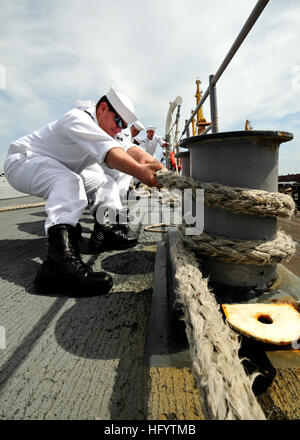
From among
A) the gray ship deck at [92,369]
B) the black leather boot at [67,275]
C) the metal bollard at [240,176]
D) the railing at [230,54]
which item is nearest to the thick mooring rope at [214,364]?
the gray ship deck at [92,369]

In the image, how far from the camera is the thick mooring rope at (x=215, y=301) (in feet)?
1.27

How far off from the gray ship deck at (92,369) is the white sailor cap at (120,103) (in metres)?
1.14

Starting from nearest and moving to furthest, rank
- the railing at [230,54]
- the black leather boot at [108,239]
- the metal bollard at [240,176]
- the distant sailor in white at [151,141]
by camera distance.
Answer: the metal bollard at [240,176]
the railing at [230,54]
the black leather boot at [108,239]
the distant sailor in white at [151,141]

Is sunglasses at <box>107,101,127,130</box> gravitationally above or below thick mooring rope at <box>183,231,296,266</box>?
above

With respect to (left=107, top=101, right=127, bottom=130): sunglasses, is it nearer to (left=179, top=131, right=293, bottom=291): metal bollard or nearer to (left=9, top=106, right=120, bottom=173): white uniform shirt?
(left=9, top=106, right=120, bottom=173): white uniform shirt

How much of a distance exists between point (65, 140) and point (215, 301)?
4.30 ft

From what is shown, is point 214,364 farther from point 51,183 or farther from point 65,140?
point 65,140

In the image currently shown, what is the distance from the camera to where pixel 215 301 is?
683mm

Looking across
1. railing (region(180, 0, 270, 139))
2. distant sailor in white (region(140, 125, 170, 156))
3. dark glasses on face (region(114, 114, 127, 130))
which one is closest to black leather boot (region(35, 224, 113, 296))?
dark glasses on face (region(114, 114, 127, 130))

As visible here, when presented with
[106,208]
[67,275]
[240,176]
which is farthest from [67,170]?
[240,176]

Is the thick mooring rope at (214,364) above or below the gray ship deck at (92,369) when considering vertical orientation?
above

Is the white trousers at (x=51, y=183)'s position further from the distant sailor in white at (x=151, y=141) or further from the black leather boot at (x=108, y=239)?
the distant sailor in white at (x=151, y=141)

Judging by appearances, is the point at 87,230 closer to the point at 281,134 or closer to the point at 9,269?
the point at 9,269

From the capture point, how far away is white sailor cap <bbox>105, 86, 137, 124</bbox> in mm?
1677
